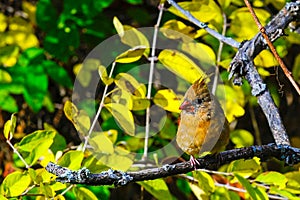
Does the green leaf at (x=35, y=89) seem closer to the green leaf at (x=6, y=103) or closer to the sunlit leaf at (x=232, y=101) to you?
the green leaf at (x=6, y=103)

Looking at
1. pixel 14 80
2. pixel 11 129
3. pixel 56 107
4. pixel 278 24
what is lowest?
pixel 56 107

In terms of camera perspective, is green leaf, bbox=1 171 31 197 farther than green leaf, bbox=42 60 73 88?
No

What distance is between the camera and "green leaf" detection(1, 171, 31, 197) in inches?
39.2

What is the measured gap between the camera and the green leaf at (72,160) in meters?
1.04

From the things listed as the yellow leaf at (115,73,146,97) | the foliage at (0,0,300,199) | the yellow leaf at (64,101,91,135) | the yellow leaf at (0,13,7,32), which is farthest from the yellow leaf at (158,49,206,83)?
the yellow leaf at (0,13,7,32)

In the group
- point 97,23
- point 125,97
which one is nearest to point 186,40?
point 125,97

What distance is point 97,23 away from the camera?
1593 mm

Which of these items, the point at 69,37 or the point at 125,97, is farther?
the point at 69,37

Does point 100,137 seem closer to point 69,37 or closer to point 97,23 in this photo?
point 69,37

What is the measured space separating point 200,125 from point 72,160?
242mm

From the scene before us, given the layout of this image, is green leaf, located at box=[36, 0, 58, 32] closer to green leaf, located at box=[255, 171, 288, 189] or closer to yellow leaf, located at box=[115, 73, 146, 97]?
yellow leaf, located at box=[115, 73, 146, 97]

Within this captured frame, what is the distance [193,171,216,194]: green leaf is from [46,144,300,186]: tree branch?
0.15 meters

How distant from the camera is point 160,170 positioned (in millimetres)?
889

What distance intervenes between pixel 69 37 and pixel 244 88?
0.46 metres
